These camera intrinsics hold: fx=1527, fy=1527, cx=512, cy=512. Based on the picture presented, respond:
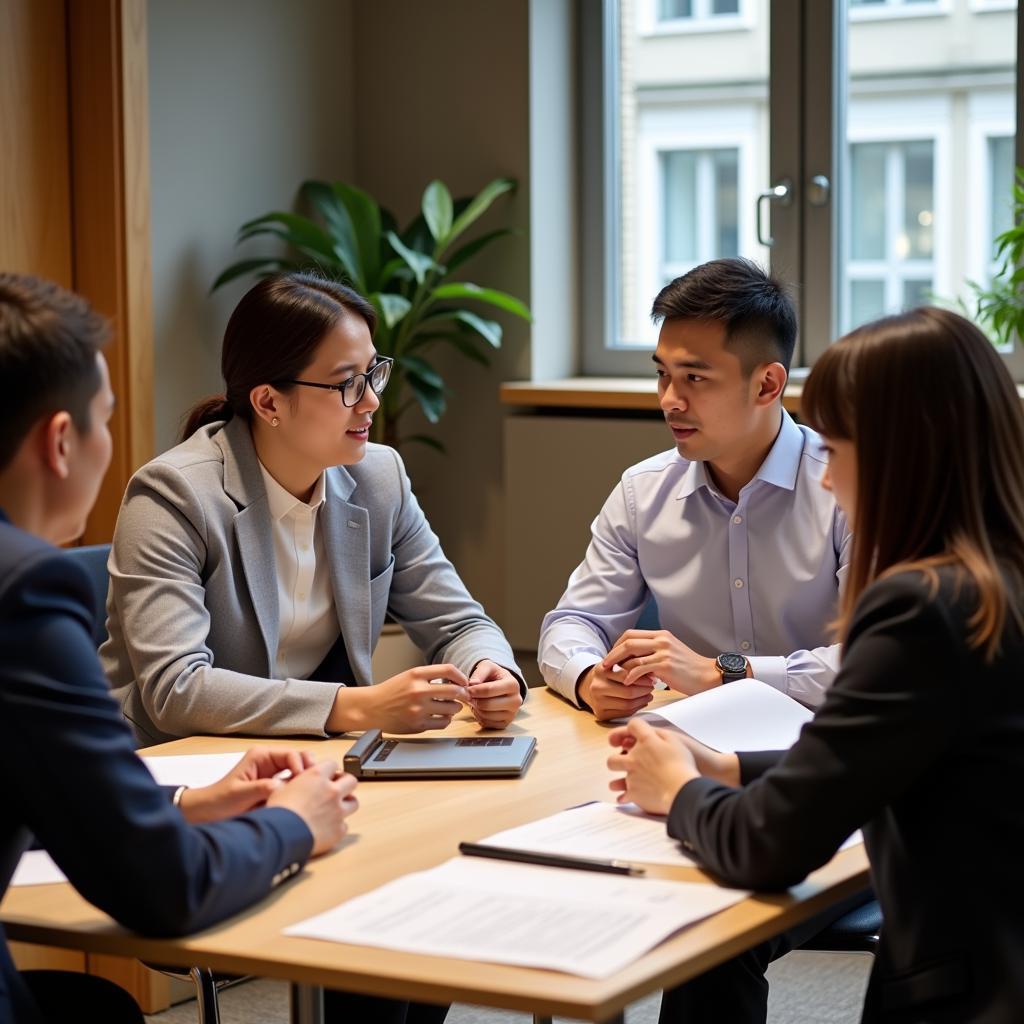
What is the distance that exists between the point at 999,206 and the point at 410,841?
2739mm

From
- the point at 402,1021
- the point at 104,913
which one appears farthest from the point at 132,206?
the point at 104,913

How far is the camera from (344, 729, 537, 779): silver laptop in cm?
194

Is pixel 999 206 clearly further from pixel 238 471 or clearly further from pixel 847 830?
pixel 847 830

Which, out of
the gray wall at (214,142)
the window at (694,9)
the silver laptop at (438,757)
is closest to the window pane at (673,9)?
the window at (694,9)

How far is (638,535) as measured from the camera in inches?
106

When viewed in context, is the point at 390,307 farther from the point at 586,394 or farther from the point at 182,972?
the point at 182,972

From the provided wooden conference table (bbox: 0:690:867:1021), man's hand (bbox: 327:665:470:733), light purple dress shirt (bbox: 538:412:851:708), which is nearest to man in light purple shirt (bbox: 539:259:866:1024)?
light purple dress shirt (bbox: 538:412:851:708)

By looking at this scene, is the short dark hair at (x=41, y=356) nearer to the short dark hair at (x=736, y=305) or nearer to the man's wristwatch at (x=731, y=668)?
the man's wristwatch at (x=731, y=668)

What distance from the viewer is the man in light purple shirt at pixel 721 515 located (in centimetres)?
254

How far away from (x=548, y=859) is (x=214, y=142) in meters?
2.79

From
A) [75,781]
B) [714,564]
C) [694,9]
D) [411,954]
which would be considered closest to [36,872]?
[75,781]

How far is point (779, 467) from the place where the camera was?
8.48 feet

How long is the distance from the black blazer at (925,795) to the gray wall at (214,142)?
8.44 feet

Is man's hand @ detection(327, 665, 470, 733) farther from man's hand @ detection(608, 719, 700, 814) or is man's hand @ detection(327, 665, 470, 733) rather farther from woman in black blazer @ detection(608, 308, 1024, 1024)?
woman in black blazer @ detection(608, 308, 1024, 1024)
